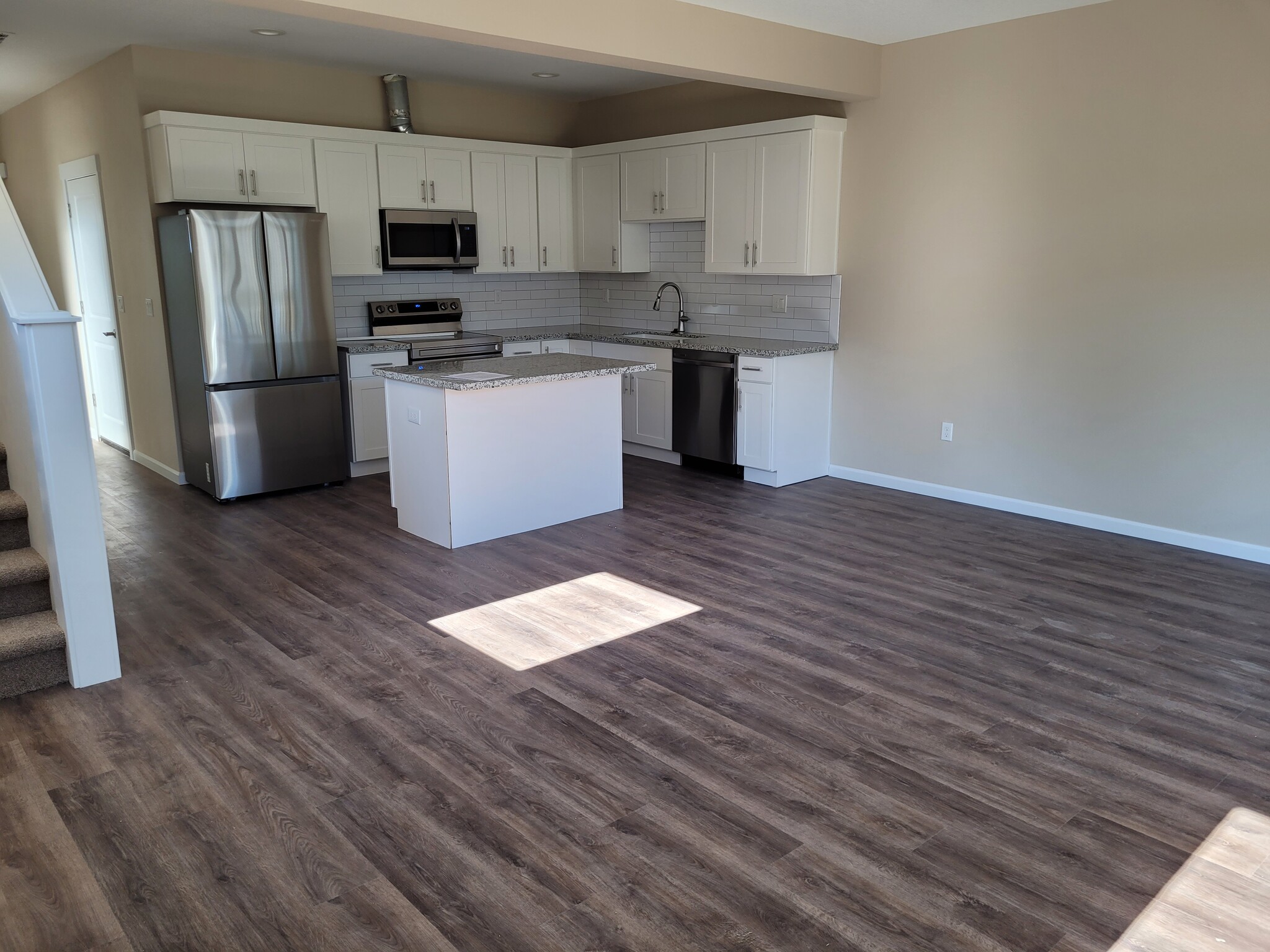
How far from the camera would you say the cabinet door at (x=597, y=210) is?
7.10m

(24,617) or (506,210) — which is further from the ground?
(506,210)

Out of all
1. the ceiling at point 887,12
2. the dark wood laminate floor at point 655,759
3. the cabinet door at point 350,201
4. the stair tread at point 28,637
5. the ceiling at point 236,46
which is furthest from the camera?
the cabinet door at point 350,201

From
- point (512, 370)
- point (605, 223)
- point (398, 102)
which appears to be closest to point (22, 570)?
point (512, 370)

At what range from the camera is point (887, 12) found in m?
4.80

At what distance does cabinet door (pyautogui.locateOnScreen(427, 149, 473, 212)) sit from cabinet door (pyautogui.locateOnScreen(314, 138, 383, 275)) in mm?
432

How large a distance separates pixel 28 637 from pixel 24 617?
0.76 ft

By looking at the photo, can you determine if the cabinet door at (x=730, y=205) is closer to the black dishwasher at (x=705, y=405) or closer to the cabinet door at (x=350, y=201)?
the black dishwasher at (x=705, y=405)

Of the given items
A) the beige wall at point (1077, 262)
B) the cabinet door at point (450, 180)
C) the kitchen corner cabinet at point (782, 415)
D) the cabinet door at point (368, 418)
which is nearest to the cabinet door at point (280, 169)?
the cabinet door at point (450, 180)

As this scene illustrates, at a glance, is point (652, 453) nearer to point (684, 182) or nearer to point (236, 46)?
point (684, 182)

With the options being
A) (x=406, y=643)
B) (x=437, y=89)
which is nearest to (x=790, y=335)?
(x=437, y=89)

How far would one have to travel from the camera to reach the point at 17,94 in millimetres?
7148

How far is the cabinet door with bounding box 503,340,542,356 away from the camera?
702 cm

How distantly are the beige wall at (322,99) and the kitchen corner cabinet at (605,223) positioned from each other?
66cm

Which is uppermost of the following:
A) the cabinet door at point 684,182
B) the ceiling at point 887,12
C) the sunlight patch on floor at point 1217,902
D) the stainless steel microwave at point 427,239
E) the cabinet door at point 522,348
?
the ceiling at point 887,12
